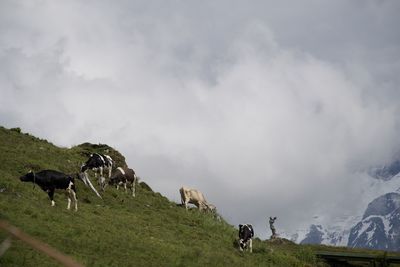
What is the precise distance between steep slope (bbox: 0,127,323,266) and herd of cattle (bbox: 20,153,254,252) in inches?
27.3

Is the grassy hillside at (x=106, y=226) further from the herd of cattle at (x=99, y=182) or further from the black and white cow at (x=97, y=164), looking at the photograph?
the black and white cow at (x=97, y=164)

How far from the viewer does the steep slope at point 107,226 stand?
2373cm

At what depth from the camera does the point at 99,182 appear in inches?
1709

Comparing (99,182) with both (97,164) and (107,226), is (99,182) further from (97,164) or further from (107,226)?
(107,226)

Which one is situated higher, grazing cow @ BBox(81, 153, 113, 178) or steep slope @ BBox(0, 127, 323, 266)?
grazing cow @ BBox(81, 153, 113, 178)

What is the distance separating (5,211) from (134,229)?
878cm

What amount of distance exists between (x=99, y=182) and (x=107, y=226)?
13.9 metres

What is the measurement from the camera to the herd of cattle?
32.3 metres

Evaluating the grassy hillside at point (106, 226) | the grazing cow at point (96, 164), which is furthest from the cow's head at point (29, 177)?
the grazing cow at point (96, 164)

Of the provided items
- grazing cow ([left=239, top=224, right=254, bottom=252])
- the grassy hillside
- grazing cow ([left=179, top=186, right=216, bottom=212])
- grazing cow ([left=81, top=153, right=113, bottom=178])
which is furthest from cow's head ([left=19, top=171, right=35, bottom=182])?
grazing cow ([left=179, top=186, right=216, bottom=212])

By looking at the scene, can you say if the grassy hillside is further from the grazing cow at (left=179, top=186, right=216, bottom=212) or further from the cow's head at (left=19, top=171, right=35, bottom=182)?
the grazing cow at (left=179, top=186, right=216, bottom=212)

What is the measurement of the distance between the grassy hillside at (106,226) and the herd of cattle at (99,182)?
2.38ft

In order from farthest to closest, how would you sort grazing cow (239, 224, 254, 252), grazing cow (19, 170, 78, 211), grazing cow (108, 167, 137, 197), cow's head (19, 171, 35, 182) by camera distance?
grazing cow (108, 167, 137, 197)
grazing cow (239, 224, 254, 252)
cow's head (19, 171, 35, 182)
grazing cow (19, 170, 78, 211)

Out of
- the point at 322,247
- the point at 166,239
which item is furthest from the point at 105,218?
the point at 322,247
